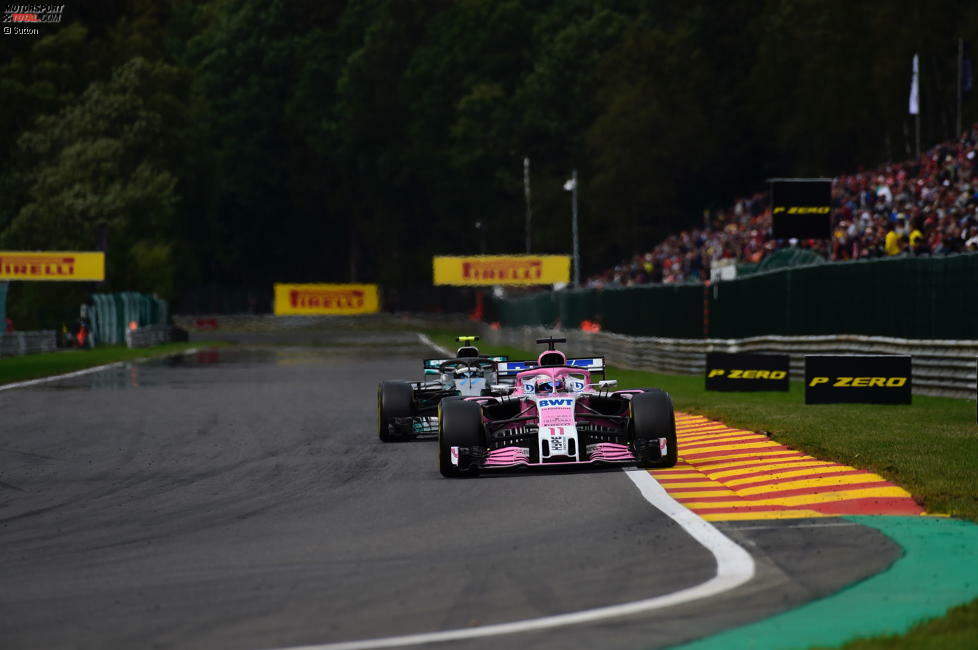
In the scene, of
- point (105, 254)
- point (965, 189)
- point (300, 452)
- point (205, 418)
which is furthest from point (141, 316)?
point (300, 452)

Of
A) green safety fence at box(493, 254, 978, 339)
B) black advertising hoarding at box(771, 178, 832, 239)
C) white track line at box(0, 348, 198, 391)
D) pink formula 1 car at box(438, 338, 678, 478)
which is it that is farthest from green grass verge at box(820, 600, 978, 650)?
white track line at box(0, 348, 198, 391)

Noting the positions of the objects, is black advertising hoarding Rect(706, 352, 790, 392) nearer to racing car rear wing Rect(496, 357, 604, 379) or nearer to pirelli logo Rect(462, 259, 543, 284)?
racing car rear wing Rect(496, 357, 604, 379)

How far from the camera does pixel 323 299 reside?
4343 inches

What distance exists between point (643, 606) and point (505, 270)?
7735 centimetres

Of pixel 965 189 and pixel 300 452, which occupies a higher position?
pixel 965 189

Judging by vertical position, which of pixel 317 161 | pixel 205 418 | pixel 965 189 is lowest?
pixel 205 418

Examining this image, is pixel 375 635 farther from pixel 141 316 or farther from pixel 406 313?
pixel 406 313

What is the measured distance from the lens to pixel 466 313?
105 meters

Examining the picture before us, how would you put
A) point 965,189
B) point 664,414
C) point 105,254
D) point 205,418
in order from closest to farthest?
point 664,414 < point 205,418 < point 965,189 < point 105,254

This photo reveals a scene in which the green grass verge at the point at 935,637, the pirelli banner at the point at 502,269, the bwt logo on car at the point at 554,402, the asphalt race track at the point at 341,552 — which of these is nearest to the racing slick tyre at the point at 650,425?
the asphalt race track at the point at 341,552

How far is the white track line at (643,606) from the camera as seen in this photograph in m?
6.75

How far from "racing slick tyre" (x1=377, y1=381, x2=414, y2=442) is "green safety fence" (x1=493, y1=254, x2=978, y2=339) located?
8.79 metres

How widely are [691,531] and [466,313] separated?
95.6 m

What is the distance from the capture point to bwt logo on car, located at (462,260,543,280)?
276ft
